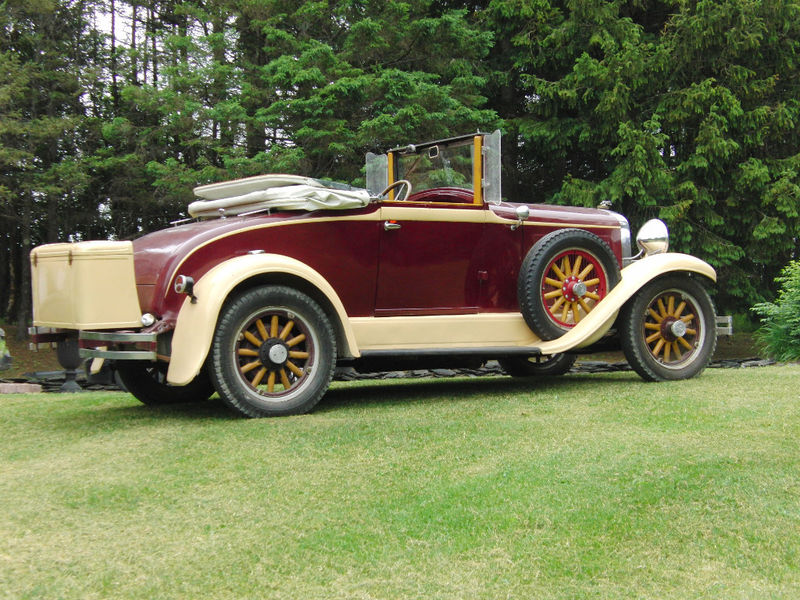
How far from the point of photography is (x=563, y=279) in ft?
18.9

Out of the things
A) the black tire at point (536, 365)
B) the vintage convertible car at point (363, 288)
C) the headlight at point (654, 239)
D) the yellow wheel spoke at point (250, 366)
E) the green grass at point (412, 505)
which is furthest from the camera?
the black tire at point (536, 365)

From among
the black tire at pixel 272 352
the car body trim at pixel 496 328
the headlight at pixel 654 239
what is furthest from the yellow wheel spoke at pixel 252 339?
the headlight at pixel 654 239

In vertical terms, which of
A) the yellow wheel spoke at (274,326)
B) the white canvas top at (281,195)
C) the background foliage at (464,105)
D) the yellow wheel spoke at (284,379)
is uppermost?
the background foliage at (464,105)

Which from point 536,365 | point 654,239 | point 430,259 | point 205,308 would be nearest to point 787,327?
point 654,239

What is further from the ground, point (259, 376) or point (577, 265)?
point (577, 265)

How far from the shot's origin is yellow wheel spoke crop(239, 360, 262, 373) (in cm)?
453

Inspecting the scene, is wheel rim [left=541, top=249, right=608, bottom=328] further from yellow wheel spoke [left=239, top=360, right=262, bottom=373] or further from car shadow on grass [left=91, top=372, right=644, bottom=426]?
yellow wheel spoke [left=239, top=360, right=262, bottom=373]

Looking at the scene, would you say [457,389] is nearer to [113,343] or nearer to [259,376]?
[259,376]

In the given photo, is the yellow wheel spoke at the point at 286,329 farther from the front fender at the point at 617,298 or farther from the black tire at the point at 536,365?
the black tire at the point at 536,365

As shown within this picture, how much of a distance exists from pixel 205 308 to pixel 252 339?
1.19ft

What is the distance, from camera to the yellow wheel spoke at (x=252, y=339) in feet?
14.9

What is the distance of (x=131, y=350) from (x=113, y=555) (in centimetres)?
209

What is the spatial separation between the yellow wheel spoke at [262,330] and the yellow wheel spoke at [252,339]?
0.03 meters

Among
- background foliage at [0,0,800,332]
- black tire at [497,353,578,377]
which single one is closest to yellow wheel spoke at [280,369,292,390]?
black tire at [497,353,578,377]
